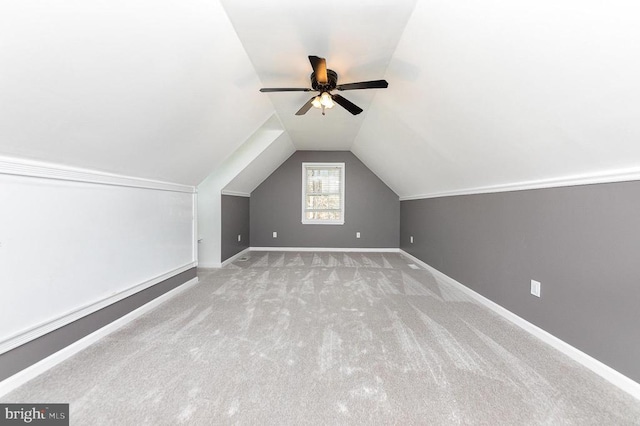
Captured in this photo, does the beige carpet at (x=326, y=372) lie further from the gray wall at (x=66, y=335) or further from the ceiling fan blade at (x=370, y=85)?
the ceiling fan blade at (x=370, y=85)

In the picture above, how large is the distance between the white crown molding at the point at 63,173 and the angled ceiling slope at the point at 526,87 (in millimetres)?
2446

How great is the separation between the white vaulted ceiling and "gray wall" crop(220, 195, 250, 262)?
6.48ft

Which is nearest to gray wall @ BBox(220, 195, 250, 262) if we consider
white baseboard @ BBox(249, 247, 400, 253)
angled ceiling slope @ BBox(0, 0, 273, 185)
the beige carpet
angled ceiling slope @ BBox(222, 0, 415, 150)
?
white baseboard @ BBox(249, 247, 400, 253)

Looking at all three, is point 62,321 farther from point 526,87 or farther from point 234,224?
point 234,224

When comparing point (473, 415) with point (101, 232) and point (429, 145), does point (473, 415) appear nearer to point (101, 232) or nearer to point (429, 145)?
point (429, 145)

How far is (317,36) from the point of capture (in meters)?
1.98

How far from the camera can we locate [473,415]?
133 centimetres

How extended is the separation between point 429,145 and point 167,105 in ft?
8.31

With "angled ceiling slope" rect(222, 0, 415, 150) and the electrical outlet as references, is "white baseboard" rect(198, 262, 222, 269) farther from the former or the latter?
the electrical outlet

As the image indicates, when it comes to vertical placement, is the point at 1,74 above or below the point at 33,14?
below

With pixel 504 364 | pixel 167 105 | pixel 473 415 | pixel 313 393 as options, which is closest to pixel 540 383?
pixel 504 364

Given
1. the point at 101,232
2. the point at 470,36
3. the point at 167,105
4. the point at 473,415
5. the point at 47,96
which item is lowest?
the point at 473,415

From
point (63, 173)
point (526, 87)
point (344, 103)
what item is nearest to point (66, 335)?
point (63, 173)

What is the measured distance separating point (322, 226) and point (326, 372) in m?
4.49
